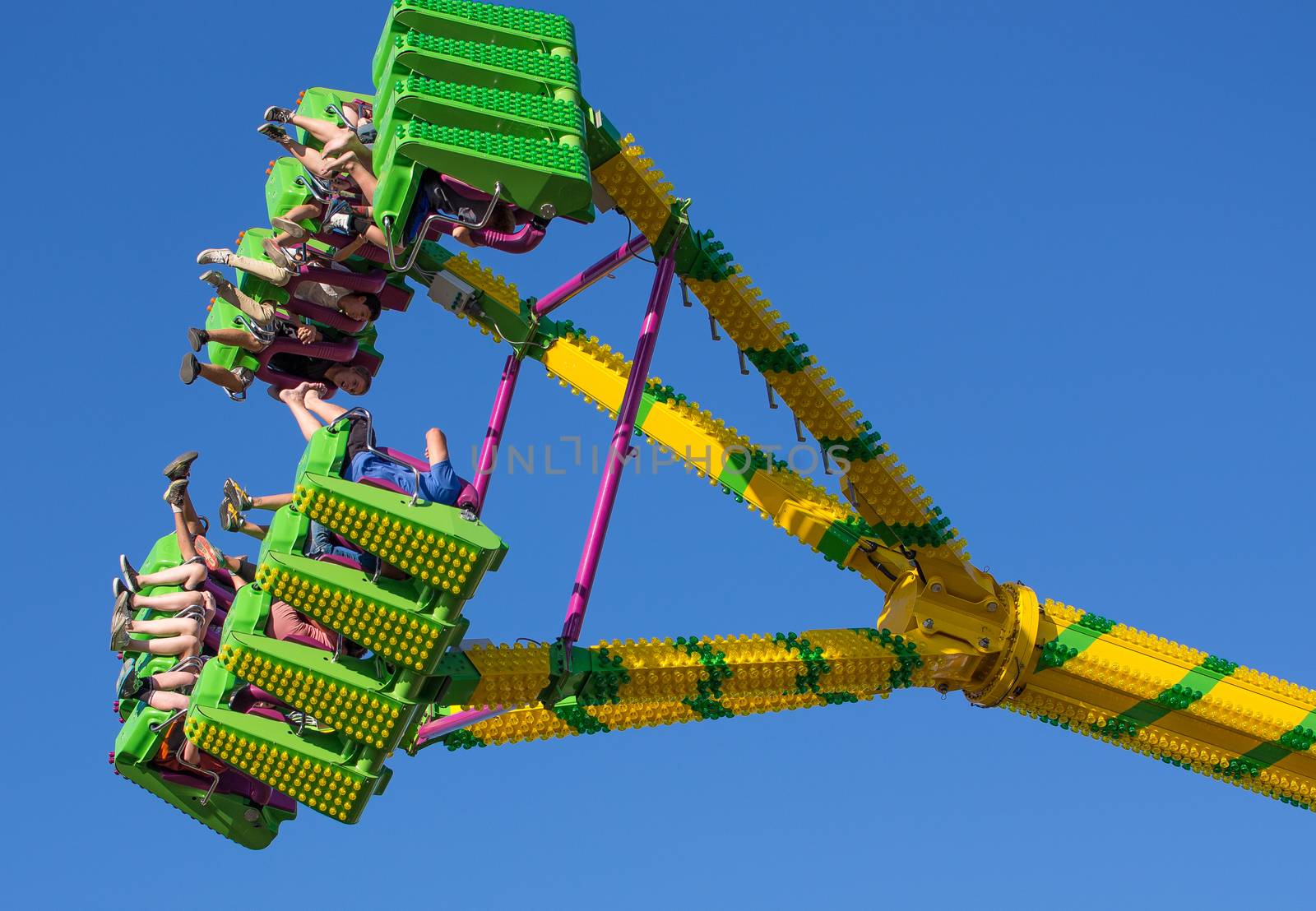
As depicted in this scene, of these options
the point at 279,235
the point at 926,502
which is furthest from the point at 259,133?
the point at 926,502

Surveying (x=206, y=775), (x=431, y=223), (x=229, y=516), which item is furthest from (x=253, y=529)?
(x=431, y=223)

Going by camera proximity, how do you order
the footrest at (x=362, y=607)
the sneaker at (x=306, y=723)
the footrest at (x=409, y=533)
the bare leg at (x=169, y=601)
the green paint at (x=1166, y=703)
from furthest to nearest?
the green paint at (x=1166, y=703)
the bare leg at (x=169, y=601)
the sneaker at (x=306, y=723)
the footrest at (x=362, y=607)
the footrest at (x=409, y=533)

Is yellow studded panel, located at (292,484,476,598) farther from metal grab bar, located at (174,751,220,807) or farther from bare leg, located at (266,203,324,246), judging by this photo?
metal grab bar, located at (174,751,220,807)

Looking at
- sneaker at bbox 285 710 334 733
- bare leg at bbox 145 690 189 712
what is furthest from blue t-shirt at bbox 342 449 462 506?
bare leg at bbox 145 690 189 712

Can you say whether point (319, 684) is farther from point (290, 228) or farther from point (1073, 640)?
point (1073, 640)

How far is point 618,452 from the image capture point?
27016mm

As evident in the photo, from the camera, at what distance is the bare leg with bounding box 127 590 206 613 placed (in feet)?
92.5

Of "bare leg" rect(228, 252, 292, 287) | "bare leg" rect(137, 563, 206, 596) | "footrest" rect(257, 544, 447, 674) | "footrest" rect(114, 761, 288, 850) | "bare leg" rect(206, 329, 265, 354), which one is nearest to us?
"footrest" rect(257, 544, 447, 674)

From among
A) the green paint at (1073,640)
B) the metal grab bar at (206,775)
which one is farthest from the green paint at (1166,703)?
the metal grab bar at (206,775)

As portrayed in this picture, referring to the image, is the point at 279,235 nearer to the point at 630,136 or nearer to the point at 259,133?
the point at 259,133

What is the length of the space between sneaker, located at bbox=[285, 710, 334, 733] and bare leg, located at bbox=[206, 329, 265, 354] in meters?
Result: 6.30

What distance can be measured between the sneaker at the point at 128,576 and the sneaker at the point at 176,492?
0.94 m

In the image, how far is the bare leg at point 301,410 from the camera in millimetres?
25797

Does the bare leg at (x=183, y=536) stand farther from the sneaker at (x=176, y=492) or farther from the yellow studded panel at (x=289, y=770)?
the yellow studded panel at (x=289, y=770)
